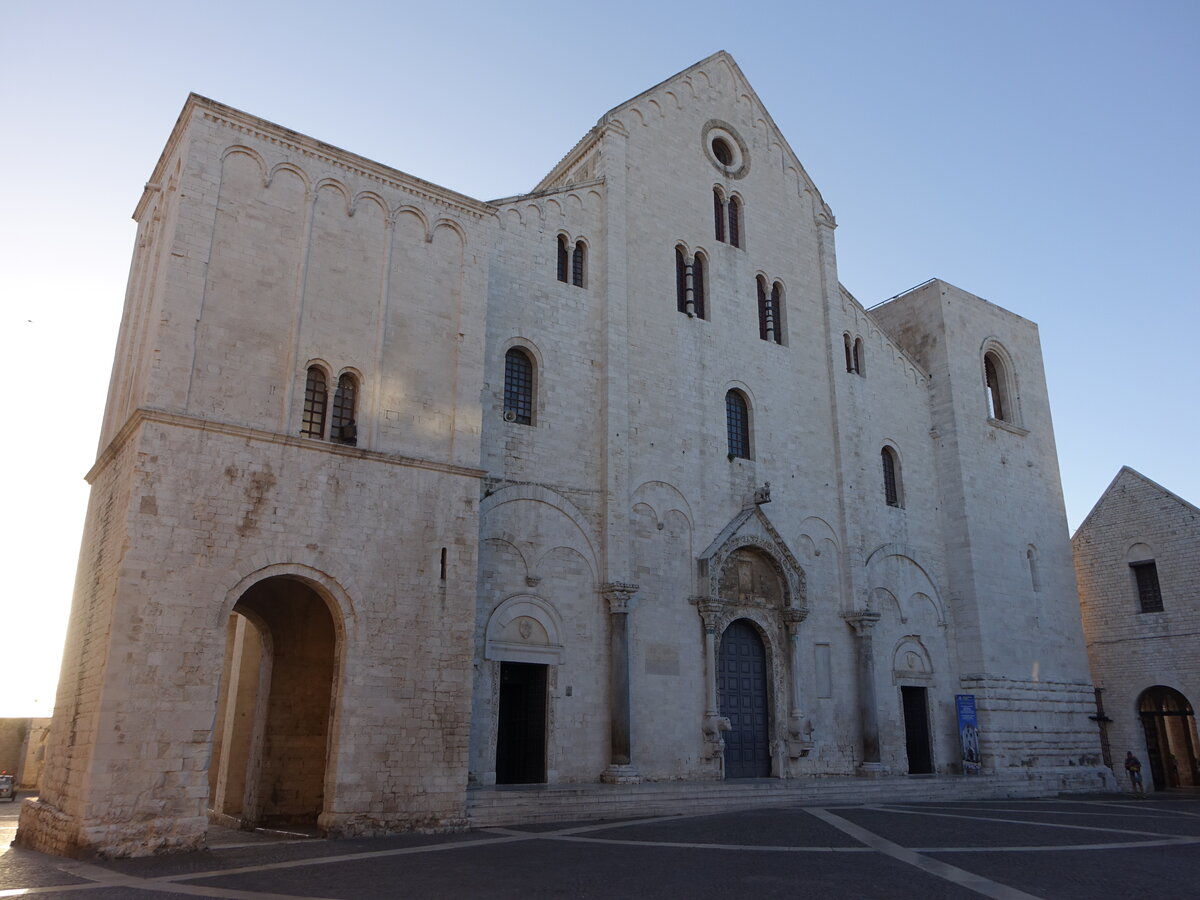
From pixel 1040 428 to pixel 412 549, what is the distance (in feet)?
73.9

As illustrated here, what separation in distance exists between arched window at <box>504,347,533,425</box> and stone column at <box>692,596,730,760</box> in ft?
18.5

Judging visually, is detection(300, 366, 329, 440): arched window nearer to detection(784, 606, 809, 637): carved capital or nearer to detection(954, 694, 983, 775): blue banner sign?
detection(784, 606, 809, 637): carved capital

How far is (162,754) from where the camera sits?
40.0ft

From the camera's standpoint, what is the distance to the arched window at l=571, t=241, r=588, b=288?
821 inches

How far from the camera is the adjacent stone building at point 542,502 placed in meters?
13.6

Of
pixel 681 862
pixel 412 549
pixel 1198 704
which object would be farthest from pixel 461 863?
pixel 1198 704

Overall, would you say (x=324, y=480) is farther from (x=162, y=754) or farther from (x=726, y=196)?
(x=726, y=196)

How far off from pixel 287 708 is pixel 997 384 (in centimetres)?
2358

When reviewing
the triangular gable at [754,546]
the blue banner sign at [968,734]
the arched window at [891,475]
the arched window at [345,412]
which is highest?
the arched window at [891,475]

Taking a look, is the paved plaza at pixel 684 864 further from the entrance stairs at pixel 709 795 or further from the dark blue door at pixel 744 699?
the dark blue door at pixel 744 699

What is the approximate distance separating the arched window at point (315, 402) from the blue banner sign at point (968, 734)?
60.9ft

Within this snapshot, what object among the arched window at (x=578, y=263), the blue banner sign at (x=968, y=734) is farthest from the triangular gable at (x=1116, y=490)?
the arched window at (x=578, y=263)

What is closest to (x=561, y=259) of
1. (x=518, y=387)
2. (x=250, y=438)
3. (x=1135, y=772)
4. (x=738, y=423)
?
(x=518, y=387)

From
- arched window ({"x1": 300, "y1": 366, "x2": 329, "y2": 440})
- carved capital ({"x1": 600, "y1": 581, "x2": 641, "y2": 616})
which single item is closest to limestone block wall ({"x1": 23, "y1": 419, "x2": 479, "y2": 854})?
arched window ({"x1": 300, "y1": 366, "x2": 329, "y2": 440})
